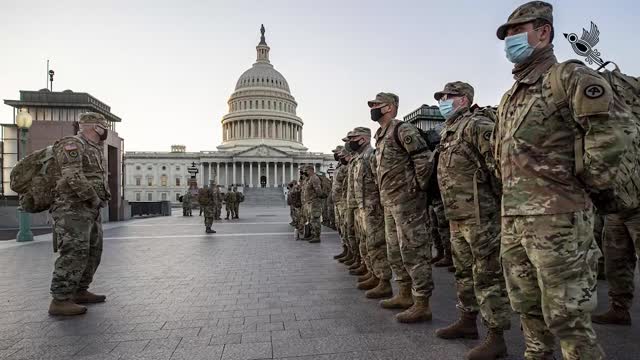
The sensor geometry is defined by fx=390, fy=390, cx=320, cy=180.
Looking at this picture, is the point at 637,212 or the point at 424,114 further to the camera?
the point at 424,114

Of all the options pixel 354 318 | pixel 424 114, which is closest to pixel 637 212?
pixel 354 318

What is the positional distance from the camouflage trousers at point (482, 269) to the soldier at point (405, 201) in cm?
66

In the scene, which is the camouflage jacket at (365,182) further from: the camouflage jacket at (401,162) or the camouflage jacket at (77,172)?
the camouflage jacket at (77,172)

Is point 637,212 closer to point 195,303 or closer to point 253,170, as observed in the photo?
point 195,303

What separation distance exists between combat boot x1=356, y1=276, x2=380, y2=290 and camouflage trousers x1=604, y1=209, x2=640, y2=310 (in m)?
3.00

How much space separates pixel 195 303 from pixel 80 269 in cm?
158

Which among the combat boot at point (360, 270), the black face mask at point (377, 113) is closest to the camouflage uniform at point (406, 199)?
the black face mask at point (377, 113)

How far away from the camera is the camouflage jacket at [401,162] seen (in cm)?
447

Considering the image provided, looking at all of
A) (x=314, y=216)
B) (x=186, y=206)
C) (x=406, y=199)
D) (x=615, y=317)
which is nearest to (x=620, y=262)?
(x=615, y=317)

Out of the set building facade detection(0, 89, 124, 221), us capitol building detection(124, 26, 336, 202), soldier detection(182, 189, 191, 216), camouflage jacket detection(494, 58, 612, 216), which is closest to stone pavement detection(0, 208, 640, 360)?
camouflage jacket detection(494, 58, 612, 216)

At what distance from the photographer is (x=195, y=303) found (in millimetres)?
5340

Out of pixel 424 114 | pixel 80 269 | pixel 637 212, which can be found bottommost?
pixel 80 269

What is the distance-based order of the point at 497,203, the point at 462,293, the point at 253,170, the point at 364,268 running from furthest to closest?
the point at 253,170 → the point at 364,268 → the point at 462,293 → the point at 497,203

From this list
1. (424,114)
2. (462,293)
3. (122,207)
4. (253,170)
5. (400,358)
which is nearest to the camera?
(400,358)
